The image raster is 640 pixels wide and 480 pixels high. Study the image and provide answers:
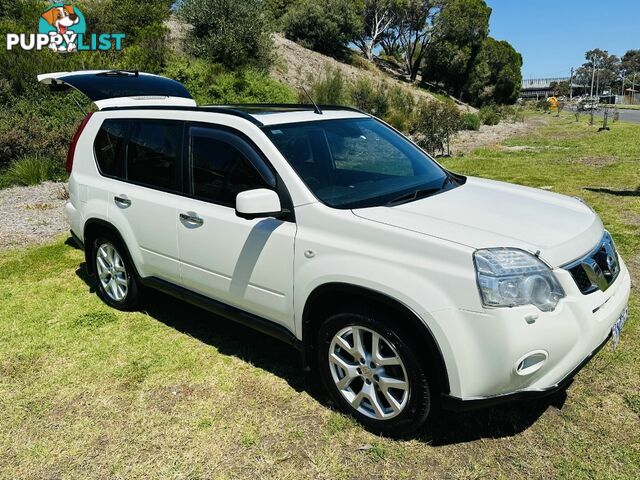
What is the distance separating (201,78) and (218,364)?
15.5 metres

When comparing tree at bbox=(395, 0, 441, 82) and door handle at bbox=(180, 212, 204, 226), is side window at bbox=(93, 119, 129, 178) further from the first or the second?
tree at bbox=(395, 0, 441, 82)

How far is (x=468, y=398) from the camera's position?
8.70 feet

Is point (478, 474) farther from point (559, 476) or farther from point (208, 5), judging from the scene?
point (208, 5)

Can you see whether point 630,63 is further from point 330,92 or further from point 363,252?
point 363,252

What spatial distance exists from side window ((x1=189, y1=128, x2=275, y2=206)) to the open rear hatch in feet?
6.59

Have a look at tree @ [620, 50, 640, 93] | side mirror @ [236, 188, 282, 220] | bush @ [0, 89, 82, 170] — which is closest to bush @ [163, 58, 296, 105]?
bush @ [0, 89, 82, 170]

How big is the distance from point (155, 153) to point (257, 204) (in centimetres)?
157

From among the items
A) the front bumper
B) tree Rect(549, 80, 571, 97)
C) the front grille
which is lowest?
the front bumper

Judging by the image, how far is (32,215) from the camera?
8805 millimetres

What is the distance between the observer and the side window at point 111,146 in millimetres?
4543

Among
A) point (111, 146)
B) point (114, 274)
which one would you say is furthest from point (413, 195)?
point (114, 274)

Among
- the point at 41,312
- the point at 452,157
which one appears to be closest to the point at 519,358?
the point at 41,312

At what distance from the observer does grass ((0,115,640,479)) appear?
2873 millimetres

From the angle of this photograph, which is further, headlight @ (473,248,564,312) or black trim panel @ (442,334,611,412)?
black trim panel @ (442,334,611,412)
